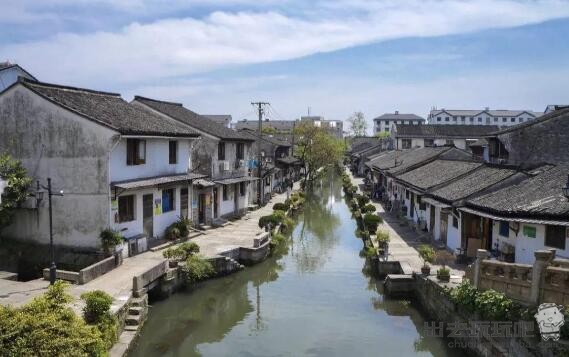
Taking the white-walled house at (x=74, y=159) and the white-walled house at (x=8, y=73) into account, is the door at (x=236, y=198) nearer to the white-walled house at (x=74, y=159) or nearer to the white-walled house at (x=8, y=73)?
the white-walled house at (x=74, y=159)

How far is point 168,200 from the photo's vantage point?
26500 millimetres

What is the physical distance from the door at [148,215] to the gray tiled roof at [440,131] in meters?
57.3

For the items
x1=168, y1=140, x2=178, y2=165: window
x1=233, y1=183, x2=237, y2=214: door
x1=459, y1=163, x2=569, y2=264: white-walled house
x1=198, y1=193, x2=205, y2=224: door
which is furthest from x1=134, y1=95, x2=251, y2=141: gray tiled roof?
x1=459, y1=163, x2=569, y2=264: white-walled house

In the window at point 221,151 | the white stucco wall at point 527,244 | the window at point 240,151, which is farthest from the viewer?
the window at point 240,151

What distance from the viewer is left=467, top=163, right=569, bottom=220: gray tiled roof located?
54.7ft

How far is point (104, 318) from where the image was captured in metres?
13.5

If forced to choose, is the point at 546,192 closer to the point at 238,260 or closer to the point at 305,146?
the point at 238,260

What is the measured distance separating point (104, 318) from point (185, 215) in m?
15.0

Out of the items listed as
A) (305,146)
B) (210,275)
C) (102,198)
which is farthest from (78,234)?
(305,146)

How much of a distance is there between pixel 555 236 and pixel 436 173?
51.3 ft

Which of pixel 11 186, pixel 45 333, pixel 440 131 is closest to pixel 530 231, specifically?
pixel 45 333

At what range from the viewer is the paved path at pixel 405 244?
2130cm

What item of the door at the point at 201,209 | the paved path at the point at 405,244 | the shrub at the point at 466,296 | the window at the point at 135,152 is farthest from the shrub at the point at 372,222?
the shrub at the point at 466,296

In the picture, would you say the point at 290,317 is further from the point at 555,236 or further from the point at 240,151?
the point at 240,151
